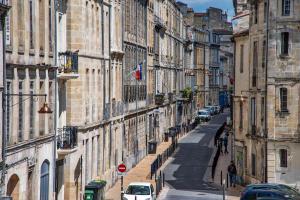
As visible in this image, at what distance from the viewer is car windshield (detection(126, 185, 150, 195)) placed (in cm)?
3844

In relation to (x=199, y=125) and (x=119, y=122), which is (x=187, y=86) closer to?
(x=199, y=125)

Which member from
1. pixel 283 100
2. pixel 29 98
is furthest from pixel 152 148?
pixel 29 98

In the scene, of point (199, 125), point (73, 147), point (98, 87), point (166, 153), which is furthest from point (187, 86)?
point (73, 147)

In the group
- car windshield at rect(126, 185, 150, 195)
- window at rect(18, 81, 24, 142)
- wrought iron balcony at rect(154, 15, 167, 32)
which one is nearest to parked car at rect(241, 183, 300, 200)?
car windshield at rect(126, 185, 150, 195)

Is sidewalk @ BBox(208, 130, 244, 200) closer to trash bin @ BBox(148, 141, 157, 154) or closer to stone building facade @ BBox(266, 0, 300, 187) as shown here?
stone building facade @ BBox(266, 0, 300, 187)

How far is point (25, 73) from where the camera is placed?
97.6 ft

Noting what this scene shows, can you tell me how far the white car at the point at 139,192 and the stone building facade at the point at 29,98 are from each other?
5.52 meters

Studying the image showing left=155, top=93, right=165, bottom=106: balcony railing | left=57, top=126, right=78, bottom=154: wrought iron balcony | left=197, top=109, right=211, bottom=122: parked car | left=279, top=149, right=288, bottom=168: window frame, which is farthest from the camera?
left=197, top=109, right=211, bottom=122: parked car

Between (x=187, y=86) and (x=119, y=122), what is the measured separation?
181ft

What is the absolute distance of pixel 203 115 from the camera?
110m

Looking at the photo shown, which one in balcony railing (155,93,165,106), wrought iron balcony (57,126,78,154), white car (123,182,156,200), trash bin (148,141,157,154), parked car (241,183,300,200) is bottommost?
trash bin (148,141,157,154)

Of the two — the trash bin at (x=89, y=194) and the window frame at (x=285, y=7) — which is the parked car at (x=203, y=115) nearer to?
the window frame at (x=285, y=7)

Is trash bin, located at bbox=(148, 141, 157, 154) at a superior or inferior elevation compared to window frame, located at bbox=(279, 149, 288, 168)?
inferior

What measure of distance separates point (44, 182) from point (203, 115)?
78.5 meters
